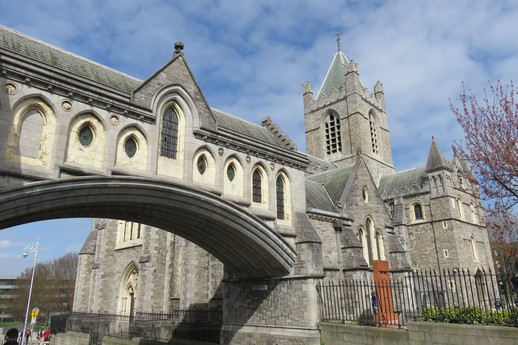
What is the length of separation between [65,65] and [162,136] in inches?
134

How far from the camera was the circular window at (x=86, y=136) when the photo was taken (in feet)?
33.1

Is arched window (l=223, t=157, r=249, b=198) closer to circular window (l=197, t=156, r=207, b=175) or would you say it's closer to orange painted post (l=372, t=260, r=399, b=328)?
circular window (l=197, t=156, r=207, b=175)

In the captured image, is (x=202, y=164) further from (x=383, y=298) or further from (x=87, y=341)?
(x=87, y=341)

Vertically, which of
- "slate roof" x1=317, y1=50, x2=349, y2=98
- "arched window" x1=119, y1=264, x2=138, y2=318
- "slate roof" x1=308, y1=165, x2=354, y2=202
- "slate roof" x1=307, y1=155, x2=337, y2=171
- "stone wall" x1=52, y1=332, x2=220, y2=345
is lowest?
"stone wall" x1=52, y1=332, x2=220, y2=345

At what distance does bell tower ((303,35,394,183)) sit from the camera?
4731 cm

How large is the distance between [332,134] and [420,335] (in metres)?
41.5

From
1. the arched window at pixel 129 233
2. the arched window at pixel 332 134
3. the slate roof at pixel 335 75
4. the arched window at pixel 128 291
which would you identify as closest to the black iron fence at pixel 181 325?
the arched window at pixel 128 291

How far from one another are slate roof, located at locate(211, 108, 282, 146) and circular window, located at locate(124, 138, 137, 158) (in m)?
4.23

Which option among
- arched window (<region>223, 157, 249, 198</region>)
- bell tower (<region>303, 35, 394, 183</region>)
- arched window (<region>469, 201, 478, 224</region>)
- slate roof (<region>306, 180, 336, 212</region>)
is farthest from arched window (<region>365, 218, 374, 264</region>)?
bell tower (<region>303, 35, 394, 183</region>)

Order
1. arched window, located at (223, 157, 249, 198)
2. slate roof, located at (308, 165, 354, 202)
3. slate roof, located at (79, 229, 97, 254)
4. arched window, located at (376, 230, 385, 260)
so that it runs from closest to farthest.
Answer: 1. arched window, located at (223, 157, 249, 198)
2. slate roof, located at (308, 165, 354, 202)
3. arched window, located at (376, 230, 385, 260)
4. slate roof, located at (79, 229, 97, 254)

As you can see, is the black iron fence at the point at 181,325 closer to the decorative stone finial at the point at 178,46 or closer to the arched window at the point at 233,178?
the arched window at the point at 233,178

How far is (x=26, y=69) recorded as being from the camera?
29.8 ft

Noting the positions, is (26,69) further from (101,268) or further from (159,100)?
(101,268)

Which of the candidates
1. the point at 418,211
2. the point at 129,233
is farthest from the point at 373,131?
the point at 129,233
